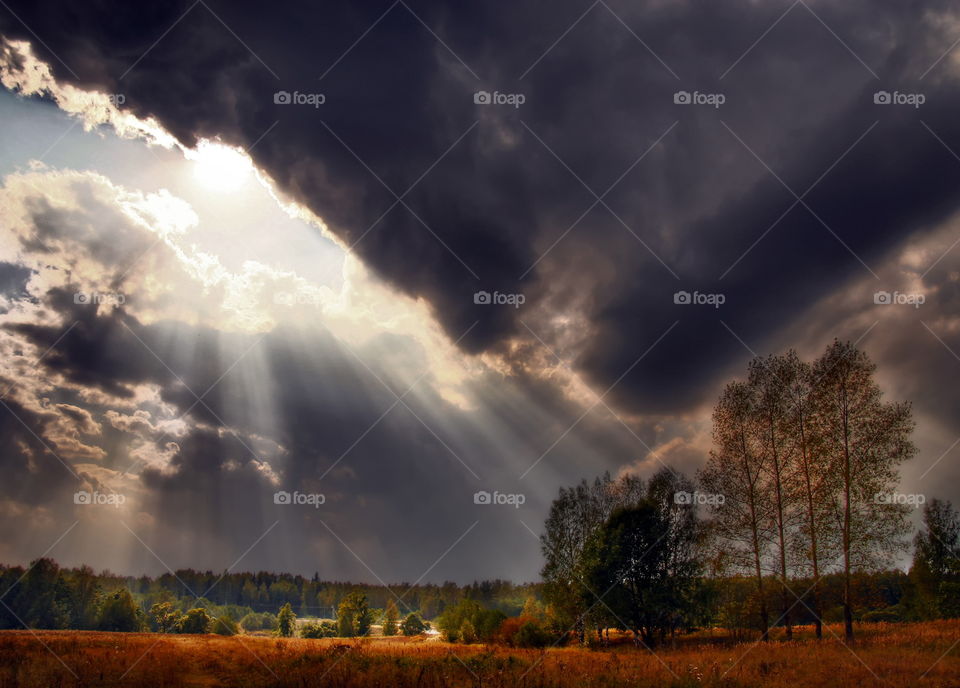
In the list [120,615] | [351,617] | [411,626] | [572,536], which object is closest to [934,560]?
[572,536]

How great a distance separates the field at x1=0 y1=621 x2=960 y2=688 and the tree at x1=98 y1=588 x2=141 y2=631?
50.5 meters

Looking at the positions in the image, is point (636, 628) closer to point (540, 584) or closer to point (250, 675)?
point (540, 584)

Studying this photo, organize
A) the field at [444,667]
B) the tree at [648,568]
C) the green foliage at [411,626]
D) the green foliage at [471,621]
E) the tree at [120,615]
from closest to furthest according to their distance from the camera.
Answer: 1. the field at [444,667]
2. the tree at [648,568]
3. the green foliage at [471,621]
4. the green foliage at [411,626]
5. the tree at [120,615]

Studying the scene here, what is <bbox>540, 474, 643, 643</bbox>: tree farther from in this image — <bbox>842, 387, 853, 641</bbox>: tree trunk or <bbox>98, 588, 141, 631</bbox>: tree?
<bbox>98, 588, 141, 631</bbox>: tree

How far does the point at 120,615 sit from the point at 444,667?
65569 millimetres

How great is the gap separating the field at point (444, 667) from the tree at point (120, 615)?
50542 millimetres

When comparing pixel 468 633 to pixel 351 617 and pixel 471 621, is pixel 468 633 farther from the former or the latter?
pixel 351 617

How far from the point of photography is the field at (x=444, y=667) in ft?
51.4

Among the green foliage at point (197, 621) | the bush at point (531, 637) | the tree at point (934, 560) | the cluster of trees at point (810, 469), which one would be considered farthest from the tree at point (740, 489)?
the green foliage at point (197, 621)

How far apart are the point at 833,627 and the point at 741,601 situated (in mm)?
4642

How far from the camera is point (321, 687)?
15062 mm

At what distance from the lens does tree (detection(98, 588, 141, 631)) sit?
6231 cm

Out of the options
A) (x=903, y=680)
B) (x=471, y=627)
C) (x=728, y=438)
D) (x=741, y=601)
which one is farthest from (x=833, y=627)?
(x=471, y=627)

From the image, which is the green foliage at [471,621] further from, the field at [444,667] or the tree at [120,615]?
the tree at [120,615]
